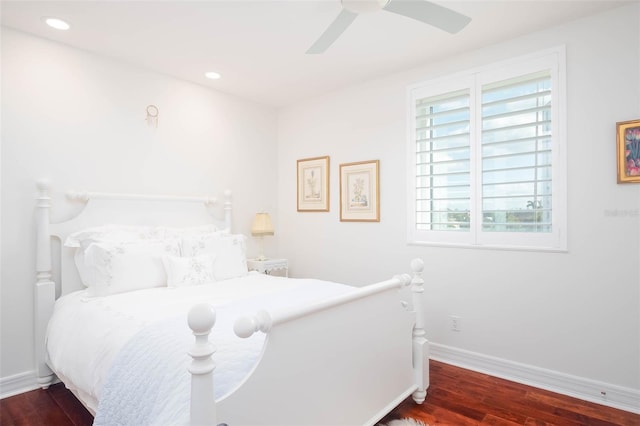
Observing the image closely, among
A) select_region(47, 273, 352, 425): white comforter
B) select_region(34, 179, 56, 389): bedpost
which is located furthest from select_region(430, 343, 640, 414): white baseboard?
select_region(34, 179, 56, 389): bedpost

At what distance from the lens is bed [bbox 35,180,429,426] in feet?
4.45

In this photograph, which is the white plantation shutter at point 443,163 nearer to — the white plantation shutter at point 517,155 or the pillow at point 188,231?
the white plantation shutter at point 517,155

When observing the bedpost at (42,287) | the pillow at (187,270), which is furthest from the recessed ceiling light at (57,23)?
the pillow at (187,270)

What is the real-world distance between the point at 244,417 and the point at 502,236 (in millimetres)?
2313

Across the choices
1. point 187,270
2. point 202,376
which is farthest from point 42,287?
point 202,376

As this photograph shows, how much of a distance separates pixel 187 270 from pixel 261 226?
132 cm

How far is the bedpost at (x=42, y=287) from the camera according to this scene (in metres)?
2.56

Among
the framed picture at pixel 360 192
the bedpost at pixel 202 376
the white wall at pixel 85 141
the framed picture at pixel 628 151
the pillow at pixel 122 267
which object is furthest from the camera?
the framed picture at pixel 360 192

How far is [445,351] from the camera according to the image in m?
3.06

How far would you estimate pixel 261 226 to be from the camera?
393 cm

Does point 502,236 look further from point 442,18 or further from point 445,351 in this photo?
point 442,18

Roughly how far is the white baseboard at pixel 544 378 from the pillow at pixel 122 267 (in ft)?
7.76

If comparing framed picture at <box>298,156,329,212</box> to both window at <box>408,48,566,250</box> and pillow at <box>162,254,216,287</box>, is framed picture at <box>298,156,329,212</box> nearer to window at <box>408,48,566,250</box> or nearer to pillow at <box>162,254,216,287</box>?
window at <box>408,48,566,250</box>

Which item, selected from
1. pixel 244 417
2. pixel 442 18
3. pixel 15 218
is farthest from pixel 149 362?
pixel 442 18
